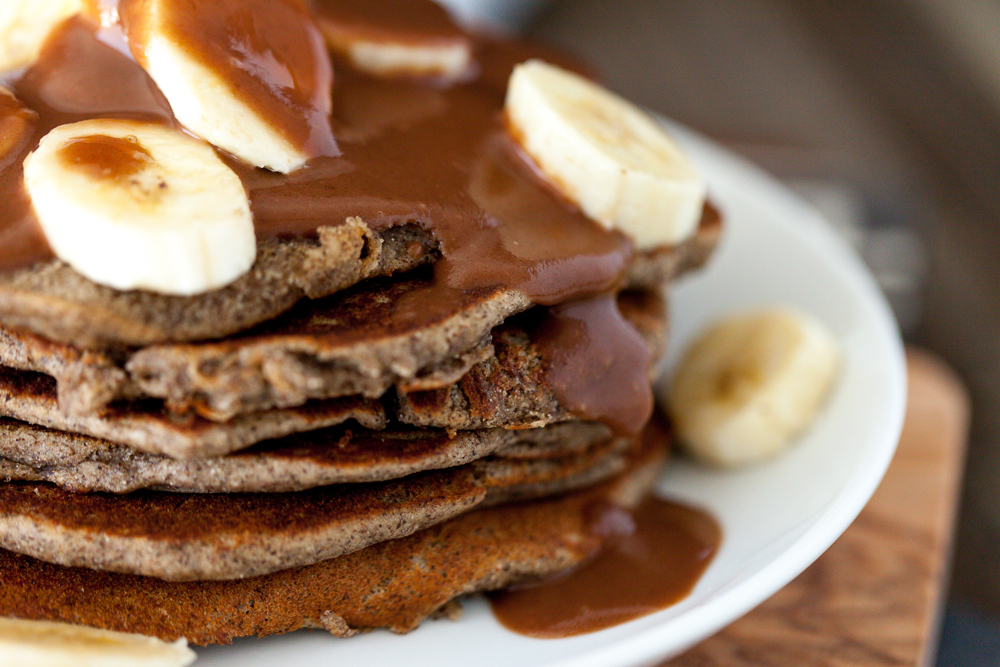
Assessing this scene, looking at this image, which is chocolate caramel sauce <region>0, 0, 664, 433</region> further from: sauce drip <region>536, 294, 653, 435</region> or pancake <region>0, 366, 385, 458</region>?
pancake <region>0, 366, 385, 458</region>

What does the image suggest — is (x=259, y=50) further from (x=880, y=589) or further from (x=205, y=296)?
(x=880, y=589)

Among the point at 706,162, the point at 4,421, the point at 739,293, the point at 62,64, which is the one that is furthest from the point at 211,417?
the point at 706,162

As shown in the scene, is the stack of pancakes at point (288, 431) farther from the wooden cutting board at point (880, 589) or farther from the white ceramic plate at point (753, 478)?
the wooden cutting board at point (880, 589)

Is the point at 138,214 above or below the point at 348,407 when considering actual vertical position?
above

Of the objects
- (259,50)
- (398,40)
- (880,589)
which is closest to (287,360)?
(259,50)

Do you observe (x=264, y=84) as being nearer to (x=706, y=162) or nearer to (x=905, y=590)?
(x=905, y=590)
